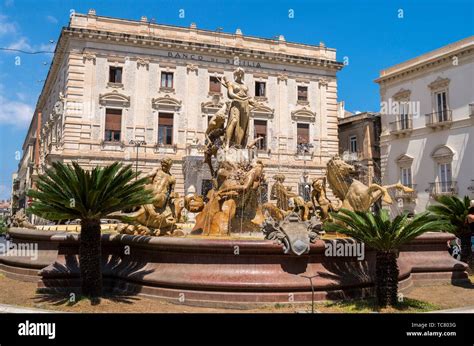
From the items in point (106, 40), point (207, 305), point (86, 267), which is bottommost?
point (207, 305)

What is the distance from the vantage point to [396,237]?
7.16 meters

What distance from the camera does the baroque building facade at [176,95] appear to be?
96.1 ft

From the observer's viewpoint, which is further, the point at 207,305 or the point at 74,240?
the point at 74,240

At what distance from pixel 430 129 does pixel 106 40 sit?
24244 mm

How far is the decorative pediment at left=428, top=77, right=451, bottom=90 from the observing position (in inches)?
1222

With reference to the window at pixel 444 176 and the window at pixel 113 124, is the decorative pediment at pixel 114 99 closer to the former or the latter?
the window at pixel 113 124

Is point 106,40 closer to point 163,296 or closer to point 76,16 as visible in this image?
point 76,16

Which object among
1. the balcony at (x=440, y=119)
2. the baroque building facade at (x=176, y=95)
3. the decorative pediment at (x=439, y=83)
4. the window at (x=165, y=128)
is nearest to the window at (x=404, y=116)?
the balcony at (x=440, y=119)

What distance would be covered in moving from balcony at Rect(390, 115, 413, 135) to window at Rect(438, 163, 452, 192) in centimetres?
414

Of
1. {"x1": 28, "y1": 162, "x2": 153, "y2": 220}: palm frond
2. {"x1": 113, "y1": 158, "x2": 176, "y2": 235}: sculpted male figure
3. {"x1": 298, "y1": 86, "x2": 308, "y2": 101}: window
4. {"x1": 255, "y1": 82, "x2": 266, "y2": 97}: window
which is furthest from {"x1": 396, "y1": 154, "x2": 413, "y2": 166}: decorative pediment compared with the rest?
{"x1": 28, "y1": 162, "x2": 153, "y2": 220}: palm frond

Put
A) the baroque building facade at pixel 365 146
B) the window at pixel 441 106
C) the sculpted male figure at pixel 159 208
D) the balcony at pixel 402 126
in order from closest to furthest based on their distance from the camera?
the sculpted male figure at pixel 159 208
the window at pixel 441 106
the balcony at pixel 402 126
the baroque building facade at pixel 365 146
